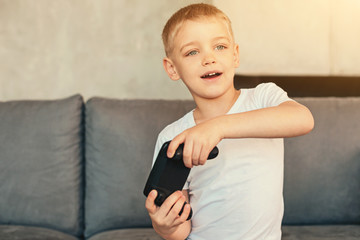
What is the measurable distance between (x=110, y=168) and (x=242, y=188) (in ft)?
2.43

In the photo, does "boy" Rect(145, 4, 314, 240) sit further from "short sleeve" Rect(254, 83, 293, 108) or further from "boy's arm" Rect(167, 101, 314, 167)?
"boy's arm" Rect(167, 101, 314, 167)

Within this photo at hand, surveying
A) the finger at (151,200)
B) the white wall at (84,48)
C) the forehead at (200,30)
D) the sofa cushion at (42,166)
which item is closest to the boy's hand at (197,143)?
the finger at (151,200)

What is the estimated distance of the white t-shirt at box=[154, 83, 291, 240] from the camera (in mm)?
1146

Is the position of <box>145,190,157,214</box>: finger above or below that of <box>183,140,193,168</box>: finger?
below

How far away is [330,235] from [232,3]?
4.25 feet

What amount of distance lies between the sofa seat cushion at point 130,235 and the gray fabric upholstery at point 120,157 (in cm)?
5

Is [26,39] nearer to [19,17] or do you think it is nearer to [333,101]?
[19,17]

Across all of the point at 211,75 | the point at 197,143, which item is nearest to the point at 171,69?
the point at 211,75

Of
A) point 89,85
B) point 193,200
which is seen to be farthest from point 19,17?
point 193,200

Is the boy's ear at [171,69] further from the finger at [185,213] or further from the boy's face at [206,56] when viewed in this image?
the finger at [185,213]

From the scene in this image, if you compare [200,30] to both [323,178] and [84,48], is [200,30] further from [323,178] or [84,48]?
[84,48]

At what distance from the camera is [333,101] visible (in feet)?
5.75

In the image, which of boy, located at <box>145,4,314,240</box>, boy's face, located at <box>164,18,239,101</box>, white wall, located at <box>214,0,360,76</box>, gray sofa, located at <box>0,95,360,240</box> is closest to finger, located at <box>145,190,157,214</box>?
boy, located at <box>145,4,314,240</box>

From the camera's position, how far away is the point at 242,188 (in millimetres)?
1164
